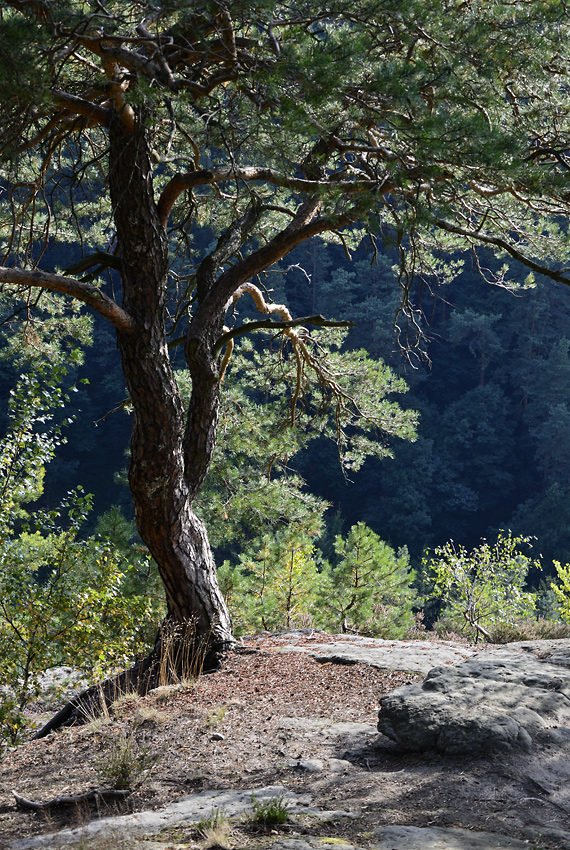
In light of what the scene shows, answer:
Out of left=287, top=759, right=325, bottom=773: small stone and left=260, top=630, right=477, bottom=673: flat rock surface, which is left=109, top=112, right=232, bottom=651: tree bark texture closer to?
left=260, top=630, right=477, bottom=673: flat rock surface

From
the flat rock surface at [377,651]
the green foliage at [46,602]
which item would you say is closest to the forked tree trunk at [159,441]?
the green foliage at [46,602]

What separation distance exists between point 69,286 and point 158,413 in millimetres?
908

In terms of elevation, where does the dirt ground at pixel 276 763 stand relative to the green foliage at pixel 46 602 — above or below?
below

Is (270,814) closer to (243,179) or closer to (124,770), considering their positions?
(124,770)

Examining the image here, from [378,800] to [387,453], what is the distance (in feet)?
13.0

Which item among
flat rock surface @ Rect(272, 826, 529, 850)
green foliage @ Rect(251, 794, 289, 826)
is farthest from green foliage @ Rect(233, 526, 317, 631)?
flat rock surface @ Rect(272, 826, 529, 850)

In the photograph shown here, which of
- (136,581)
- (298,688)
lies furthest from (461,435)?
(298,688)

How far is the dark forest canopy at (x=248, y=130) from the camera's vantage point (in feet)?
9.64

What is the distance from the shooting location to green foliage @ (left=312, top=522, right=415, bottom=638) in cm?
777

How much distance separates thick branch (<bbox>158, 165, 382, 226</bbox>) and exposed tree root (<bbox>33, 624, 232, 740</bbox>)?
2561 mm

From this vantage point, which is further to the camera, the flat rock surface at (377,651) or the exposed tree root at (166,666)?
the flat rock surface at (377,651)

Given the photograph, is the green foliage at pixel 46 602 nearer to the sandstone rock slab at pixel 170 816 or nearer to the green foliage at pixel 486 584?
the sandstone rock slab at pixel 170 816

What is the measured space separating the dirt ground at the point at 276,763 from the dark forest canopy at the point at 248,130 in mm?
789

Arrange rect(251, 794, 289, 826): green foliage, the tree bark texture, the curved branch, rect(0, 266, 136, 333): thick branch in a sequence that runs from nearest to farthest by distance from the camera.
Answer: rect(251, 794, 289, 826): green foliage → rect(0, 266, 136, 333): thick branch → the tree bark texture → the curved branch
